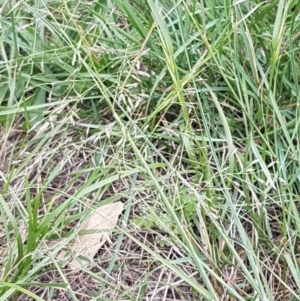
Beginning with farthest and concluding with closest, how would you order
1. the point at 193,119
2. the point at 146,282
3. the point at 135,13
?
the point at 135,13 → the point at 193,119 → the point at 146,282

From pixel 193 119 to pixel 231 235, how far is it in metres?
0.27

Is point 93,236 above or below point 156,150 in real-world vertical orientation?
below

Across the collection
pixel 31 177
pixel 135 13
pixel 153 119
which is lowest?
pixel 31 177

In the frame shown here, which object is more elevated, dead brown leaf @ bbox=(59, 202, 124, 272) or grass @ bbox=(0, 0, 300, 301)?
grass @ bbox=(0, 0, 300, 301)

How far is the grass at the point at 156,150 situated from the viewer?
1.26m

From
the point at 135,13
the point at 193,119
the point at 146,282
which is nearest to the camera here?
the point at 146,282

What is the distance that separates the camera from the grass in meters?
1.26

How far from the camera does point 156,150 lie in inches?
48.6

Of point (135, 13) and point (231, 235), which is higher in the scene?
point (135, 13)

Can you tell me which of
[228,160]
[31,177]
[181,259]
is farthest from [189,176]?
[31,177]

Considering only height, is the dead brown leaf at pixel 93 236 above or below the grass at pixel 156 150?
below

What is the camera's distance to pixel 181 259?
4.25 ft

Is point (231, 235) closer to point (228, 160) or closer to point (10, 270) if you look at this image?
point (228, 160)

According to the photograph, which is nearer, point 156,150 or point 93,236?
point 156,150
